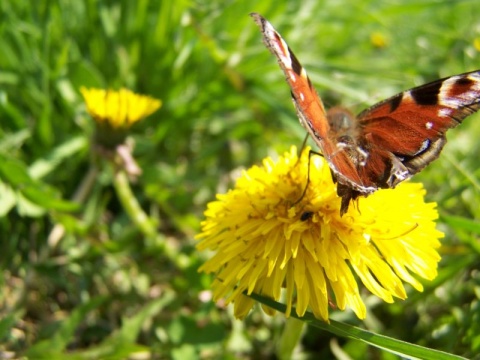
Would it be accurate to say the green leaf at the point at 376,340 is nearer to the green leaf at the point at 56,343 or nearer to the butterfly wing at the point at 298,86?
the butterfly wing at the point at 298,86

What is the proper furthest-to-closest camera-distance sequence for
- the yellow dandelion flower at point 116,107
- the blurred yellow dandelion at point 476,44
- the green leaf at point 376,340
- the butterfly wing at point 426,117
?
the blurred yellow dandelion at point 476,44 → the yellow dandelion flower at point 116,107 → the butterfly wing at point 426,117 → the green leaf at point 376,340

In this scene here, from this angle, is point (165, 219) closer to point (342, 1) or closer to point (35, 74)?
point (35, 74)

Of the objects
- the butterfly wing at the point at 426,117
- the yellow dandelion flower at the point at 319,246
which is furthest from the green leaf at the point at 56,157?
the butterfly wing at the point at 426,117

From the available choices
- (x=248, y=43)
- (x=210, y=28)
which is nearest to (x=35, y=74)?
(x=210, y=28)

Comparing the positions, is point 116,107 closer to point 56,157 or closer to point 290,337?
point 56,157

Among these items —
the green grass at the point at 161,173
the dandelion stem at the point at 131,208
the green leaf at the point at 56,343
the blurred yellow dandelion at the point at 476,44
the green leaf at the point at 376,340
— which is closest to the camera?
the green leaf at the point at 376,340

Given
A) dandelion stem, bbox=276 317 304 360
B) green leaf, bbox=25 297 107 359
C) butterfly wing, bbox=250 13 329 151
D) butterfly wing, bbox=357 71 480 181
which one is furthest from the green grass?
butterfly wing, bbox=250 13 329 151

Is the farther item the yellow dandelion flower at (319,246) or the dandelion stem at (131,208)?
the dandelion stem at (131,208)
